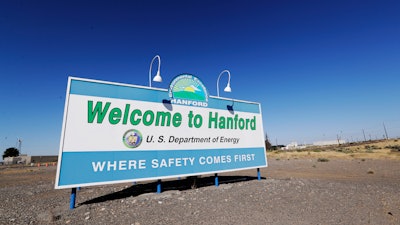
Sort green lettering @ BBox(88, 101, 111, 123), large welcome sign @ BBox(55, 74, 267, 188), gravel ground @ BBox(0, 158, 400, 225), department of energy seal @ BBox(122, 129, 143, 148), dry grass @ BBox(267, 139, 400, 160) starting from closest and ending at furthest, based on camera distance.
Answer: gravel ground @ BBox(0, 158, 400, 225), large welcome sign @ BBox(55, 74, 267, 188), green lettering @ BBox(88, 101, 111, 123), department of energy seal @ BBox(122, 129, 143, 148), dry grass @ BBox(267, 139, 400, 160)

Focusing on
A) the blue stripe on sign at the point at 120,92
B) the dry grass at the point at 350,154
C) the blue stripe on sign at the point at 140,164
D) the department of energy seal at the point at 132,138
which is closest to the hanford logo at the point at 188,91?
the blue stripe on sign at the point at 120,92

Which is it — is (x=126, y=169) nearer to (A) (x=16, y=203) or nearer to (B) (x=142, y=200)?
(B) (x=142, y=200)

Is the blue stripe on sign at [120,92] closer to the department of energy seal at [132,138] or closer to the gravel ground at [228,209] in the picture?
the department of energy seal at [132,138]

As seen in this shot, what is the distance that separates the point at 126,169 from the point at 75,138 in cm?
211

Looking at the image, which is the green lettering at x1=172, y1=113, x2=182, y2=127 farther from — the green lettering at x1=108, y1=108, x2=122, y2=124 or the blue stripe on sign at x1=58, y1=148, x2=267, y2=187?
the green lettering at x1=108, y1=108, x2=122, y2=124

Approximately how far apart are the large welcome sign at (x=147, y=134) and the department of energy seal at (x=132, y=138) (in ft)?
0.12

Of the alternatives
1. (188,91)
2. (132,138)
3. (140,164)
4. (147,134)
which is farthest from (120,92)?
(188,91)

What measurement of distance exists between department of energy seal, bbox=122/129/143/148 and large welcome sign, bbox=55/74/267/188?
1.5 inches

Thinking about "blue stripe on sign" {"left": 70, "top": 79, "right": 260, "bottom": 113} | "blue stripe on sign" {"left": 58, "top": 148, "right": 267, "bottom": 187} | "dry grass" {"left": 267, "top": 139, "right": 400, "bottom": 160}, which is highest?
"blue stripe on sign" {"left": 70, "top": 79, "right": 260, "bottom": 113}

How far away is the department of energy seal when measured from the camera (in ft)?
26.1

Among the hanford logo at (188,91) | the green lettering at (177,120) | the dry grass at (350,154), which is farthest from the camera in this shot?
the dry grass at (350,154)

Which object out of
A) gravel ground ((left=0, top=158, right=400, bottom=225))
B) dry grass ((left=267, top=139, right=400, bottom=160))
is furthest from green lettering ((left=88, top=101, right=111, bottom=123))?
dry grass ((left=267, top=139, right=400, bottom=160))

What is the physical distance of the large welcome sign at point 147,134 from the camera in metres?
7.11

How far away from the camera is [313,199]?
7.30 metres
